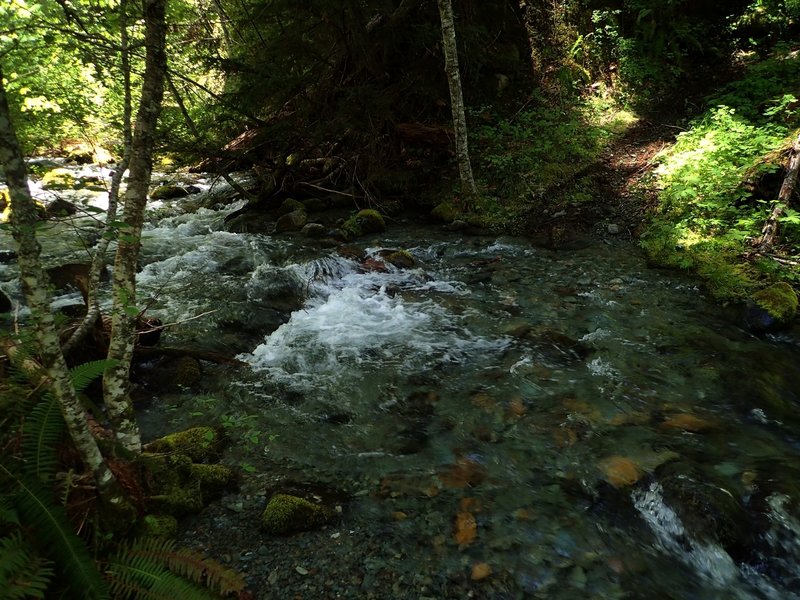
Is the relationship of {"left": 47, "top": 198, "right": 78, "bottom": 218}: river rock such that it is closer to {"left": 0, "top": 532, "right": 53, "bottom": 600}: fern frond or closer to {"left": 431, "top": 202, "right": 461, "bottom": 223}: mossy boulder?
{"left": 0, "top": 532, "right": 53, "bottom": 600}: fern frond

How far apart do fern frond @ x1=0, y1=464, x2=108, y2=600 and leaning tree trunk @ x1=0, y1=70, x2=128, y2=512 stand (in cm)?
31

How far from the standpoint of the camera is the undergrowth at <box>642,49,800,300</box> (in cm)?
727

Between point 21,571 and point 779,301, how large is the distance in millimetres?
8580

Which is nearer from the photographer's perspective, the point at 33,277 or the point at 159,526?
the point at 33,277

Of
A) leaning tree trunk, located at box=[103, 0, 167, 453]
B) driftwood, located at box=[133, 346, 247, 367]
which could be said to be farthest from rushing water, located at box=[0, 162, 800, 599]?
leaning tree trunk, located at box=[103, 0, 167, 453]

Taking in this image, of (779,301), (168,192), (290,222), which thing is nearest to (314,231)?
(290,222)

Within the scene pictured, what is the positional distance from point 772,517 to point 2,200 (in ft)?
54.7

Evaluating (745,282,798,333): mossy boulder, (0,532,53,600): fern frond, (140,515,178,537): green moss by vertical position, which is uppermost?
(0,532,53,600): fern frond

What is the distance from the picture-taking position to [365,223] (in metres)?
11.7

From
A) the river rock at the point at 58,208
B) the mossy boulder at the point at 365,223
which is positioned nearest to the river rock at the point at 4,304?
the river rock at the point at 58,208

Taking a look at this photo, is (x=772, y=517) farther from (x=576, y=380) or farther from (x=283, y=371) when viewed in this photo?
(x=283, y=371)

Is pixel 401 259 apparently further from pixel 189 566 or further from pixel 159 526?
pixel 189 566

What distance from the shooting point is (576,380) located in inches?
223

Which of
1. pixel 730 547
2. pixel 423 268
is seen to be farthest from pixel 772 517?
pixel 423 268
